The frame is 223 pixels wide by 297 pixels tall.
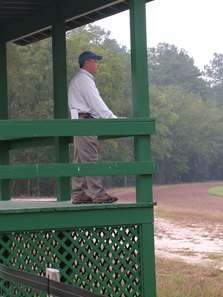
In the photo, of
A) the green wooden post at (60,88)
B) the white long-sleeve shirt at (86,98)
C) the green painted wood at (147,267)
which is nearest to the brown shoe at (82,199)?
the green painted wood at (147,267)

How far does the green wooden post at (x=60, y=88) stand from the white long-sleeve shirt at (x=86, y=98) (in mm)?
1448

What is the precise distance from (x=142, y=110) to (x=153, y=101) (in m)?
91.3

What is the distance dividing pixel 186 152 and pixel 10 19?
98213 mm

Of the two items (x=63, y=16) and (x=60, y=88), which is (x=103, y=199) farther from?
(x=63, y=16)

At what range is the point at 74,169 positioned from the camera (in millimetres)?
8258

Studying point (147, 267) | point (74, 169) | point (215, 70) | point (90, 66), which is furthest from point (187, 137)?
point (74, 169)

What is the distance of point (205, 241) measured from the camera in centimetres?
2689

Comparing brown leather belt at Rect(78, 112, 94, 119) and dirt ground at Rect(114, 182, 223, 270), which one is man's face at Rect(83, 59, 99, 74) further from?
dirt ground at Rect(114, 182, 223, 270)

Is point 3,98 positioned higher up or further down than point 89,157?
higher up

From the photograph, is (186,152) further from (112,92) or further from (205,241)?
(205,241)

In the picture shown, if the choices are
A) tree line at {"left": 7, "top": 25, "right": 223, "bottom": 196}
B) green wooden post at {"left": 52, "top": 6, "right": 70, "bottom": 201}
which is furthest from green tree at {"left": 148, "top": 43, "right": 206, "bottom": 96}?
green wooden post at {"left": 52, "top": 6, "right": 70, "bottom": 201}

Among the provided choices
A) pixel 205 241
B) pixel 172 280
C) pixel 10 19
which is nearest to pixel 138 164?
pixel 10 19

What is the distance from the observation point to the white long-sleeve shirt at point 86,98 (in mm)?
8648

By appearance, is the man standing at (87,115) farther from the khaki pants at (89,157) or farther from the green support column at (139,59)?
the green support column at (139,59)
